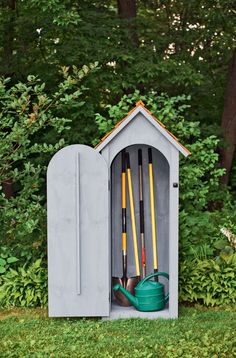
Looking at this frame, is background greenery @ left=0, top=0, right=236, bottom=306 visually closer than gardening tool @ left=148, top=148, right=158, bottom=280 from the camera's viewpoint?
No

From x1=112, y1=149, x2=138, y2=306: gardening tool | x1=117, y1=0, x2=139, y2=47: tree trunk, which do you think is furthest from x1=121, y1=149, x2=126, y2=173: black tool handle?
x1=117, y1=0, x2=139, y2=47: tree trunk

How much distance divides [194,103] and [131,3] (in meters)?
2.11

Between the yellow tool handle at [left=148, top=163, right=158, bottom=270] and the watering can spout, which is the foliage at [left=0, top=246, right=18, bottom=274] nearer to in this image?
the watering can spout

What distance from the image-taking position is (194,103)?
11789mm

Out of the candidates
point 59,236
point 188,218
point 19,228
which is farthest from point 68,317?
point 188,218

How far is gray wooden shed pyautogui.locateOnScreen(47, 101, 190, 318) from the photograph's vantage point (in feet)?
20.6

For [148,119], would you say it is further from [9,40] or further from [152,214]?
[9,40]

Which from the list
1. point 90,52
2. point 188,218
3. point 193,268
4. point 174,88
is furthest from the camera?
point 174,88

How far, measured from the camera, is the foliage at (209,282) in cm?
688

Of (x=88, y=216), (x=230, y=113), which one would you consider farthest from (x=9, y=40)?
(x=88, y=216)

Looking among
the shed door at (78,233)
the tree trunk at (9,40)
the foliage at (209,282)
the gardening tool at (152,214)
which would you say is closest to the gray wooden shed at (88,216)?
the shed door at (78,233)

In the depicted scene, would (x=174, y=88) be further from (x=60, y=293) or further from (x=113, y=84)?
(x=60, y=293)

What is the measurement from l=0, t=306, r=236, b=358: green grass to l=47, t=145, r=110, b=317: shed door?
233 mm

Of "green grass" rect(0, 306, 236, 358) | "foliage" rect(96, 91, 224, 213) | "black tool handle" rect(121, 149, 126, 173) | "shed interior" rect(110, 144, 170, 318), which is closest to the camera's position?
"green grass" rect(0, 306, 236, 358)
